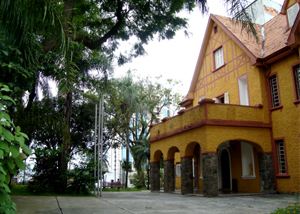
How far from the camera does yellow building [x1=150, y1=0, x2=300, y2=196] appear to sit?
44.5 feet

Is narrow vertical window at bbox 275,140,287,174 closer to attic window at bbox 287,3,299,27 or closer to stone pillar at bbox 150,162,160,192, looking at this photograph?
attic window at bbox 287,3,299,27

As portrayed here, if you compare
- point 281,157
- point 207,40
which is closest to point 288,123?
point 281,157

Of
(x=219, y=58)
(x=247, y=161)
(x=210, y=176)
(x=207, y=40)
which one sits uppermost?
(x=207, y=40)

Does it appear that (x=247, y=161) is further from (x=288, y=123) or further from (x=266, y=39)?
(x=266, y=39)

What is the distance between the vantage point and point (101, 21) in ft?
40.2

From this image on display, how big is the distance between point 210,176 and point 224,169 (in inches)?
199

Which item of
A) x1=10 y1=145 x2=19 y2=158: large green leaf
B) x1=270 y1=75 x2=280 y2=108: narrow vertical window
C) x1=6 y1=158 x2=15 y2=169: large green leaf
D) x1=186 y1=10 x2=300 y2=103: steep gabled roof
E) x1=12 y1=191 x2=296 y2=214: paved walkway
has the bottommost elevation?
x1=12 y1=191 x2=296 y2=214: paved walkway

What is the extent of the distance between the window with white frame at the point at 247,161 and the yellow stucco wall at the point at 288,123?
1.63 m

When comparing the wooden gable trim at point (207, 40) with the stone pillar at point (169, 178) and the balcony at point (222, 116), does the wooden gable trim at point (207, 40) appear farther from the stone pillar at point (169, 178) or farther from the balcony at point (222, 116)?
the stone pillar at point (169, 178)

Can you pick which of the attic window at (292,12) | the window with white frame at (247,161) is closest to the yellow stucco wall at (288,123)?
the window with white frame at (247,161)

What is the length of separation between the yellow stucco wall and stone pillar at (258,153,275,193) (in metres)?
0.37

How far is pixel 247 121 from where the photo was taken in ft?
47.1

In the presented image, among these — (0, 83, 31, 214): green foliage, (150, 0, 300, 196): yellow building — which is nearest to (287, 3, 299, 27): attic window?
(150, 0, 300, 196): yellow building

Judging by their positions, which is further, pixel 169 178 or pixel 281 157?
pixel 169 178
